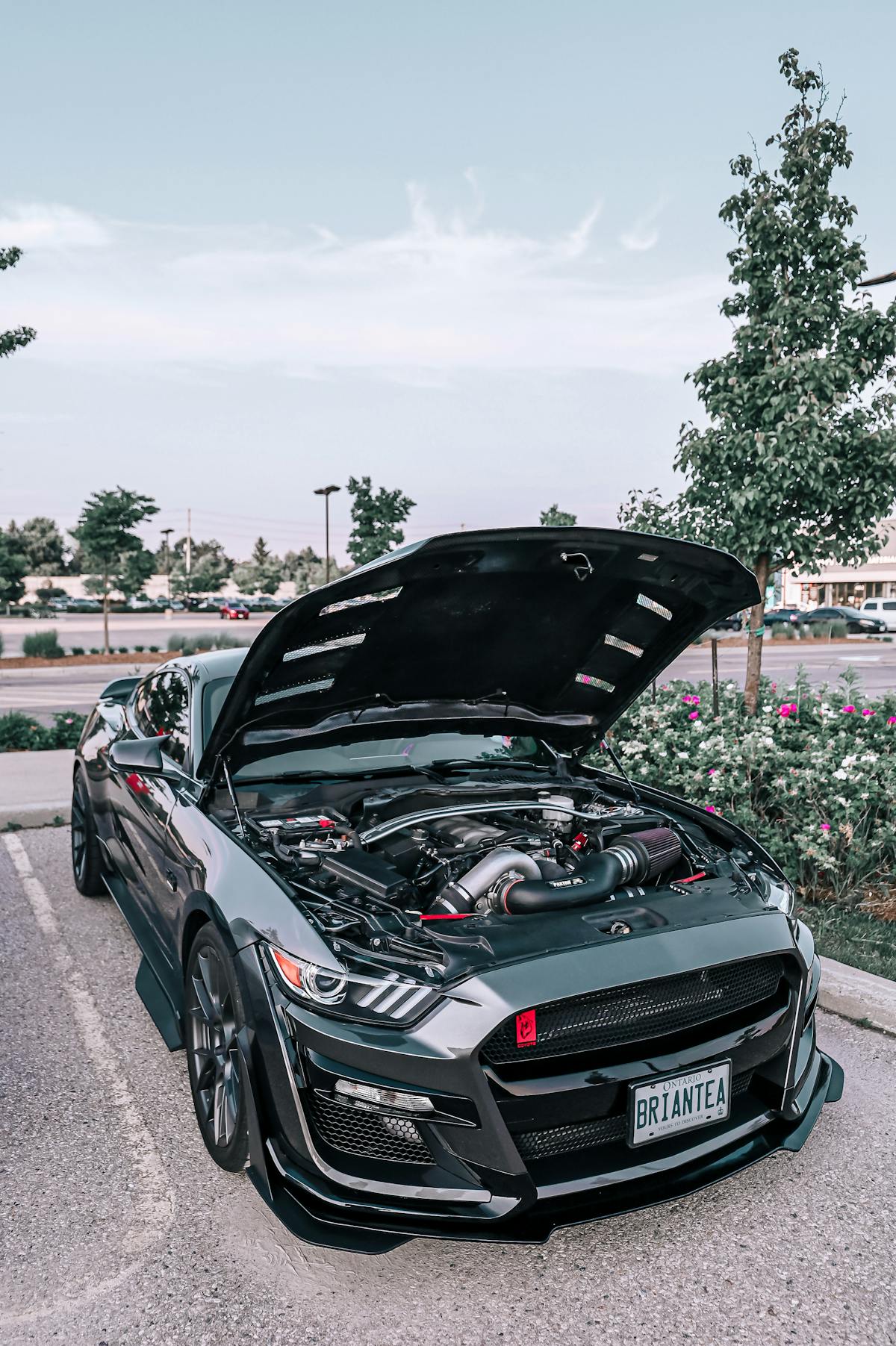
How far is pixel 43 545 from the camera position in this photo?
91812mm

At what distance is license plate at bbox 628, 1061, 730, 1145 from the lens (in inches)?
95.3

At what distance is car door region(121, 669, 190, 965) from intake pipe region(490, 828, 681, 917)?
1.26m

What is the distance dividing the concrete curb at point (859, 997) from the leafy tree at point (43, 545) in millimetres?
93069

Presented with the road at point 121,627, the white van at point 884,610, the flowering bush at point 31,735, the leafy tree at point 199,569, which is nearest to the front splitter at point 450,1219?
the flowering bush at point 31,735

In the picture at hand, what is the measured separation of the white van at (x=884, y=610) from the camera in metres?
49.4

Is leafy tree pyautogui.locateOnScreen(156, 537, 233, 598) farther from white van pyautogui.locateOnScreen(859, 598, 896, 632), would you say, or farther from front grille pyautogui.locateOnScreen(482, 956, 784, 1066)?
front grille pyautogui.locateOnScreen(482, 956, 784, 1066)

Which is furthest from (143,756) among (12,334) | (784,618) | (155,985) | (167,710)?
(784,618)

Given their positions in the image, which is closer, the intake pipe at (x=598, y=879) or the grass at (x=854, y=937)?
the intake pipe at (x=598, y=879)

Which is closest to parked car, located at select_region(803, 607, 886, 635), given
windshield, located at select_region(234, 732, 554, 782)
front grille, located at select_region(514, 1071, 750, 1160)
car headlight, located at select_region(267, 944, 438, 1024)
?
windshield, located at select_region(234, 732, 554, 782)

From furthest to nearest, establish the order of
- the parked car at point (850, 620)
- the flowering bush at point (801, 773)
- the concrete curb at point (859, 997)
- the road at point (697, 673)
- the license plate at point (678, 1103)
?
1. the parked car at point (850, 620)
2. the road at point (697, 673)
3. the flowering bush at point (801, 773)
4. the concrete curb at point (859, 997)
5. the license plate at point (678, 1103)

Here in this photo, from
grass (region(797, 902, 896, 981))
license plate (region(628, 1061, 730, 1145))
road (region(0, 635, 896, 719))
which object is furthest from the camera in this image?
road (region(0, 635, 896, 719))

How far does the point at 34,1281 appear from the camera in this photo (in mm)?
2465

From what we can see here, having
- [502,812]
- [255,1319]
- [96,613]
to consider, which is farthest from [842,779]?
[96,613]

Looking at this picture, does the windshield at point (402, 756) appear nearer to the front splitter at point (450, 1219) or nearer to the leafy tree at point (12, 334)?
the front splitter at point (450, 1219)
